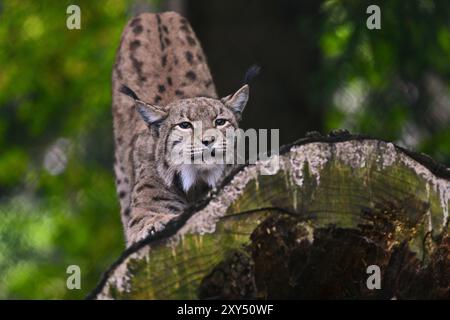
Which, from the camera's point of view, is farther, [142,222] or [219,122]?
[142,222]

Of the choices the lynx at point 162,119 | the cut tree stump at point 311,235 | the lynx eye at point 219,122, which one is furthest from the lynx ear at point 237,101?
the cut tree stump at point 311,235

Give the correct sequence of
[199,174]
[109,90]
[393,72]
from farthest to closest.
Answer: [109,90], [393,72], [199,174]

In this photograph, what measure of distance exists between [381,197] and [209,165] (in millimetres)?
1133

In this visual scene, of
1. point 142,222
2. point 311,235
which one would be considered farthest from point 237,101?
point 311,235

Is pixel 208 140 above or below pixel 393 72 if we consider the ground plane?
below

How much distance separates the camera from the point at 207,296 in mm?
3143

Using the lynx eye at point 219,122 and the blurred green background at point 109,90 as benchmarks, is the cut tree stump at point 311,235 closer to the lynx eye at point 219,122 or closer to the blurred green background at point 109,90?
the lynx eye at point 219,122

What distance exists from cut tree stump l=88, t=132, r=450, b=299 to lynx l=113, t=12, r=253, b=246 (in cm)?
56

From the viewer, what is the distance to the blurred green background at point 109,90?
7.45 metres

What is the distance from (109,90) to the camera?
26.9 feet

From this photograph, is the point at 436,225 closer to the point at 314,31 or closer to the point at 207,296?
the point at 207,296

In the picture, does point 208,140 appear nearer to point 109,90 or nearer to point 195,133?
point 195,133

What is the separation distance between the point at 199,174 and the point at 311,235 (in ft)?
4.06
